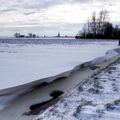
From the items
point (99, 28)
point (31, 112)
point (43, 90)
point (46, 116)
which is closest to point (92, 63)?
point (43, 90)

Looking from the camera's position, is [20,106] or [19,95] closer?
[20,106]

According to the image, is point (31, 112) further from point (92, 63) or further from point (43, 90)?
point (92, 63)

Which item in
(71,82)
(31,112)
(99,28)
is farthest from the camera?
(99,28)

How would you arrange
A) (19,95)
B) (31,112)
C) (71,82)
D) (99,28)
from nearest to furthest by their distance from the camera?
(31,112) → (19,95) → (71,82) → (99,28)

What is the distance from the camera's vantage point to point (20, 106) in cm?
507

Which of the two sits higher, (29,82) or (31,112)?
(29,82)

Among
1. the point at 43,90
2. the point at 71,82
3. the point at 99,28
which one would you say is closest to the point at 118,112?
the point at 43,90

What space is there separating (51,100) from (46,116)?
1.63 m

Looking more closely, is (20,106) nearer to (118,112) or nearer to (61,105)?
(61,105)

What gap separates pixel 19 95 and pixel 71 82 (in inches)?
88.4

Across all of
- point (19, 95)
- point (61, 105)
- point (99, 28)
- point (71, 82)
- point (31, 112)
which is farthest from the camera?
point (99, 28)

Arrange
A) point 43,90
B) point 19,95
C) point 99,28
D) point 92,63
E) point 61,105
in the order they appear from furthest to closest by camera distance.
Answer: point 99,28 → point 92,63 → point 43,90 → point 19,95 → point 61,105

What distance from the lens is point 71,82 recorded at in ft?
24.5

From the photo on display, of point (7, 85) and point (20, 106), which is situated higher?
point (7, 85)
